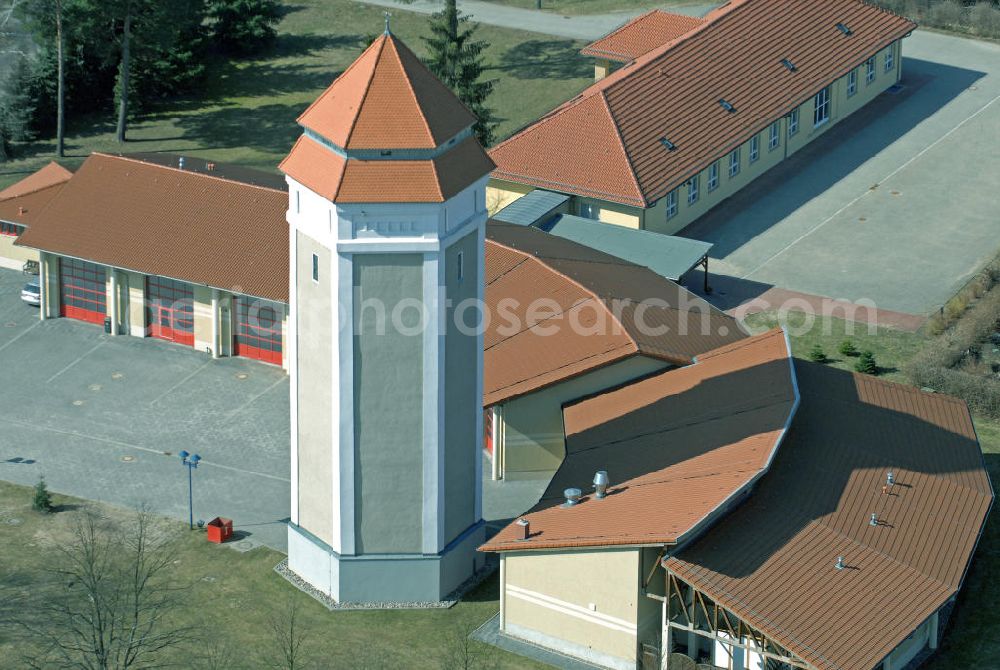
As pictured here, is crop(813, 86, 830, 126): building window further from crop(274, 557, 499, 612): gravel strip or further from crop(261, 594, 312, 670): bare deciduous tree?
crop(261, 594, 312, 670): bare deciduous tree

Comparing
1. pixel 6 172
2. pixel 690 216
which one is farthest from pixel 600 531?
pixel 6 172

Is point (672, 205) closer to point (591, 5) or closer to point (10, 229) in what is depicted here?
point (10, 229)

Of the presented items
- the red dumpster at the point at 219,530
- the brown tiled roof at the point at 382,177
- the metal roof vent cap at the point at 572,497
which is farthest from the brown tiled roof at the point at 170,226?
the metal roof vent cap at the point at 572,497

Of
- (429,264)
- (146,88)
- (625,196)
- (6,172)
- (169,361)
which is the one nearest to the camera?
(429,264)

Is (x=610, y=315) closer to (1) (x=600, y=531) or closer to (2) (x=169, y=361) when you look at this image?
(1) (x=600, y=531)

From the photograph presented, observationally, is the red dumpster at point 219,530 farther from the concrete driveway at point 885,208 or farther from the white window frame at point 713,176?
the white window frame at point 713,176

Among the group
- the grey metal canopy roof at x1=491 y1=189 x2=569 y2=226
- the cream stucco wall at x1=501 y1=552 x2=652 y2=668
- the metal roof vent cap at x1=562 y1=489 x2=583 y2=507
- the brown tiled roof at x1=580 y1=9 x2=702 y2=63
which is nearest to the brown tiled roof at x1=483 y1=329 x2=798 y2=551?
the metal roof vent cap at x1=562 y1=489 x2=583 y2=507
